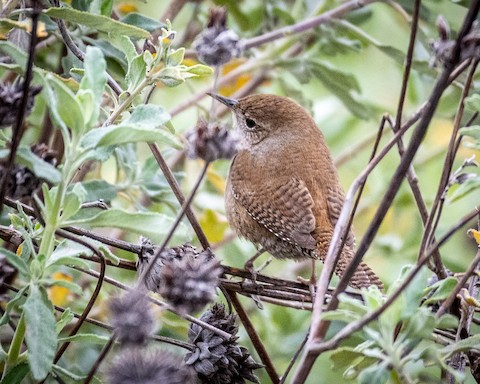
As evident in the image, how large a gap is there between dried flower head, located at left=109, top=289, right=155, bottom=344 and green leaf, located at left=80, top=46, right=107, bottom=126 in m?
0.43

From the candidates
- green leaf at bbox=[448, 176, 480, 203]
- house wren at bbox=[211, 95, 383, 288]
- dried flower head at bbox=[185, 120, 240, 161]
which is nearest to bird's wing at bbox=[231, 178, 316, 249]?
house wren at bbox=[211, 95, 383, 288]

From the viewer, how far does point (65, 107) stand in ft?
4.90

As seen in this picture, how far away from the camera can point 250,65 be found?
3.43m

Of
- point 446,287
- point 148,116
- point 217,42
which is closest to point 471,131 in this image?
point 446,287

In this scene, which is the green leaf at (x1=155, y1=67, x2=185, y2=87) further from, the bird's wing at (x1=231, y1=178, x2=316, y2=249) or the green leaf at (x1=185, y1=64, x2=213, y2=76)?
the bird's wing at (x1=231, y1=178, x2=316, y2=249)

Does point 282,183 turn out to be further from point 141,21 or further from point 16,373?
point 16,373

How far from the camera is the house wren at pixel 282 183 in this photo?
310 centimetres

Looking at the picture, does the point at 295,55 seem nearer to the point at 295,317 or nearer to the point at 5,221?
the point at 295,317

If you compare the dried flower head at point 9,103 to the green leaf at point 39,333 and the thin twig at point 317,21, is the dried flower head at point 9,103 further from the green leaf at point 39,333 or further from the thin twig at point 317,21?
the thin twig at point 317,21

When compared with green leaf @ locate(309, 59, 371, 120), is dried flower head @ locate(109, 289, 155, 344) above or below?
above

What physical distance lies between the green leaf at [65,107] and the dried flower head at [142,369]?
1.46 ft

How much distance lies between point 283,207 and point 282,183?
170mm

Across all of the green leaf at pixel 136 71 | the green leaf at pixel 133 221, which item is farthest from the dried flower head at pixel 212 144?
the green leaf at pixel 136 71

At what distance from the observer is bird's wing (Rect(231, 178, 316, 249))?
3066mm
